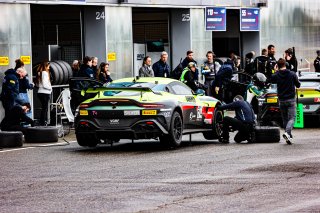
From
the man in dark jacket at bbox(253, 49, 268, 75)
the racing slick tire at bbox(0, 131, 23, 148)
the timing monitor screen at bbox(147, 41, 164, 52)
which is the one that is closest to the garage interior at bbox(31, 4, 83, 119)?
the timing monitor screen at bbox(147, 41, 164, 52)

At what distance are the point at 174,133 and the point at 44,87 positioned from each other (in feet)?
21.7

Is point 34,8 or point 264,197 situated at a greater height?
point 34,8

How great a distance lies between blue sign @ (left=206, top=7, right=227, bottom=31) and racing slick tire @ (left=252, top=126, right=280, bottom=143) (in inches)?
531

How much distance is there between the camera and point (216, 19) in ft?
115

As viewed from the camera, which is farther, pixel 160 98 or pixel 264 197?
pixel 160 98

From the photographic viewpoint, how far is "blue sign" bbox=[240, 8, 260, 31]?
123 feet

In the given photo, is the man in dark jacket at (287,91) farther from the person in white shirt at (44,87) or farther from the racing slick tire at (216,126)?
the person in white shirt at (44,87)

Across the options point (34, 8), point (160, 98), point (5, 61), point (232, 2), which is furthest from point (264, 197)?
point (232, 2)

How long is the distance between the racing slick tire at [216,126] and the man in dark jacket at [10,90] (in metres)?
4.85

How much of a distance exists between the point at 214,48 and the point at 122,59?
34.1 ft

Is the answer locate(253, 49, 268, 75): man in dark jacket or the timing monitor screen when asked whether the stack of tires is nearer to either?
locate(253, 49, 268, 75): man in dark jacket

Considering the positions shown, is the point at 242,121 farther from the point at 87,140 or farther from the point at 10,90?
the point at 10,90

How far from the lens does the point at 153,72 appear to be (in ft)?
Answer: 94.8

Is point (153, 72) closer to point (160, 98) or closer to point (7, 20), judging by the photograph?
point (7, 20)
